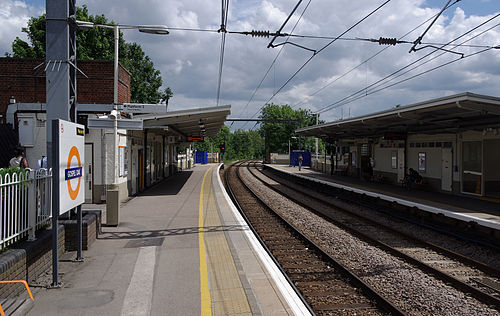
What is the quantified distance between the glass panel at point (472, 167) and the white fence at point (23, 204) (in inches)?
588

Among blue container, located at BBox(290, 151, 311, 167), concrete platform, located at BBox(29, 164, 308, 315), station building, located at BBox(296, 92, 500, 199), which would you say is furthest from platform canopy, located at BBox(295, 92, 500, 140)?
blue container, located at BBox(290, 151, 311, 167)

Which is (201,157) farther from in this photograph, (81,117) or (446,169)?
(446,169)

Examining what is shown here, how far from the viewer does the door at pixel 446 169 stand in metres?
15.9

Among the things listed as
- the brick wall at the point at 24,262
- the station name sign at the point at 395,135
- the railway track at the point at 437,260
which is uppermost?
the station name sign at the point at 395,135

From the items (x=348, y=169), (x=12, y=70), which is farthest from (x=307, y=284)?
(x=348, y=169)

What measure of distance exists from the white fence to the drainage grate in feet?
6.14

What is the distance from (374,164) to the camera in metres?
23.8

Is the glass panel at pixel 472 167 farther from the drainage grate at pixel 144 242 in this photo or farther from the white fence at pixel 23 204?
the white fence at pixel 23 204

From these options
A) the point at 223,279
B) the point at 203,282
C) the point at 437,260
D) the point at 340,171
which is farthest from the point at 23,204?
the point at 340,171

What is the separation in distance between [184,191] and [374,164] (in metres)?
12.8

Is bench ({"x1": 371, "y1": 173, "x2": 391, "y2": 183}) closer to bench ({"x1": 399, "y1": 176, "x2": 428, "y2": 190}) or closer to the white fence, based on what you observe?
bench ({"x1": 399, "y1": 176, "x2": 428, "y2": 190})

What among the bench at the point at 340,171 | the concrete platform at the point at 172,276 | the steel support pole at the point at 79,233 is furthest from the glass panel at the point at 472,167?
the steel support pole at the point at 79,233

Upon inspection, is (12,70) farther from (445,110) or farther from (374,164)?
(374,164)

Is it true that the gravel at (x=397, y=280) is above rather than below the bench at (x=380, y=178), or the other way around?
below
